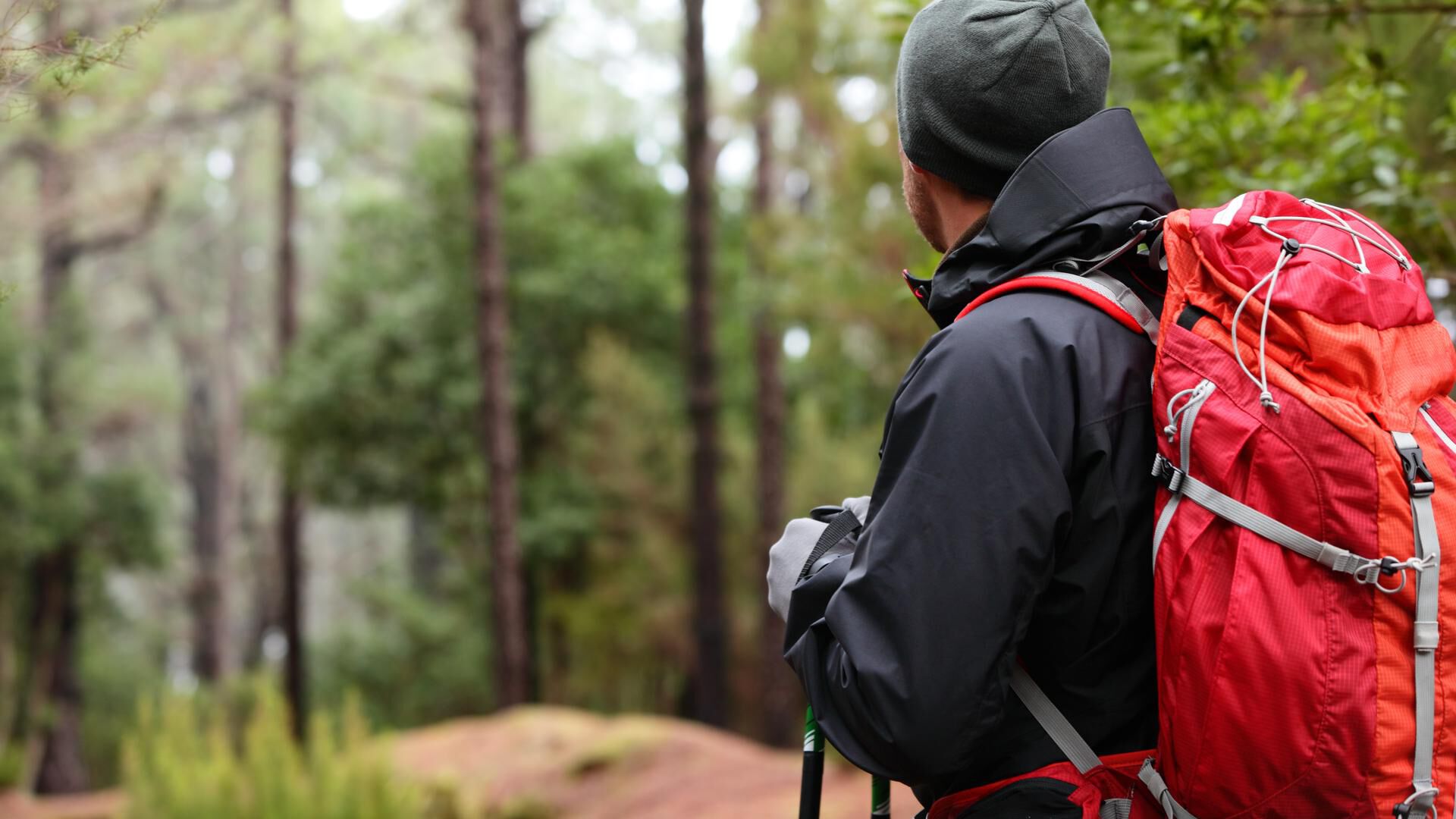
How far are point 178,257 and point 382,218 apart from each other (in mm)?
20826

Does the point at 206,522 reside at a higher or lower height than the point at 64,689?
higher

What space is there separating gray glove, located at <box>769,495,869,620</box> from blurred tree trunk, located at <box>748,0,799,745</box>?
12.1 meters

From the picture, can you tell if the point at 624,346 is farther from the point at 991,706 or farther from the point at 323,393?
the point at 991,706

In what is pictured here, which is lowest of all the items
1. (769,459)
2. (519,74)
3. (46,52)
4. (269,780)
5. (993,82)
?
(269,780)

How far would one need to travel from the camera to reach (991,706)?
137 cm

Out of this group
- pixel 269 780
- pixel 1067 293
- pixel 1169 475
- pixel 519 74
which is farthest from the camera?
pixel 519 74

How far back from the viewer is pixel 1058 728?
146 cm

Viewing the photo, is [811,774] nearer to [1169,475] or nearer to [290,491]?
[1169,475]

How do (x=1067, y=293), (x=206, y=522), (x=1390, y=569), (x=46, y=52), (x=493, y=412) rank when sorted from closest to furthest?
(x=1390, y=569)
(x=1067, y=293)
(x=46, y=52)
(x=493, y=412)
(x=206, y=522)

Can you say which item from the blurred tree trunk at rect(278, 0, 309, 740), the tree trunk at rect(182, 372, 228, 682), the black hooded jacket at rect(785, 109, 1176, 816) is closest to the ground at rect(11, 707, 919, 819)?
the black hooded jacket at rect(785, 109, 1176, 816)

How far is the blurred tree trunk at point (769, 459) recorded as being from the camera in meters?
14.1

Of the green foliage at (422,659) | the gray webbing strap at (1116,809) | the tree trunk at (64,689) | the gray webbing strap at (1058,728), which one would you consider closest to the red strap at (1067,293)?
the gray webbing strap at (1058,728)

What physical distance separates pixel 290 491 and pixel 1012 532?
19.2m

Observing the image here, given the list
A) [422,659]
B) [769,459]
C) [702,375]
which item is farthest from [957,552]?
[422,659]
